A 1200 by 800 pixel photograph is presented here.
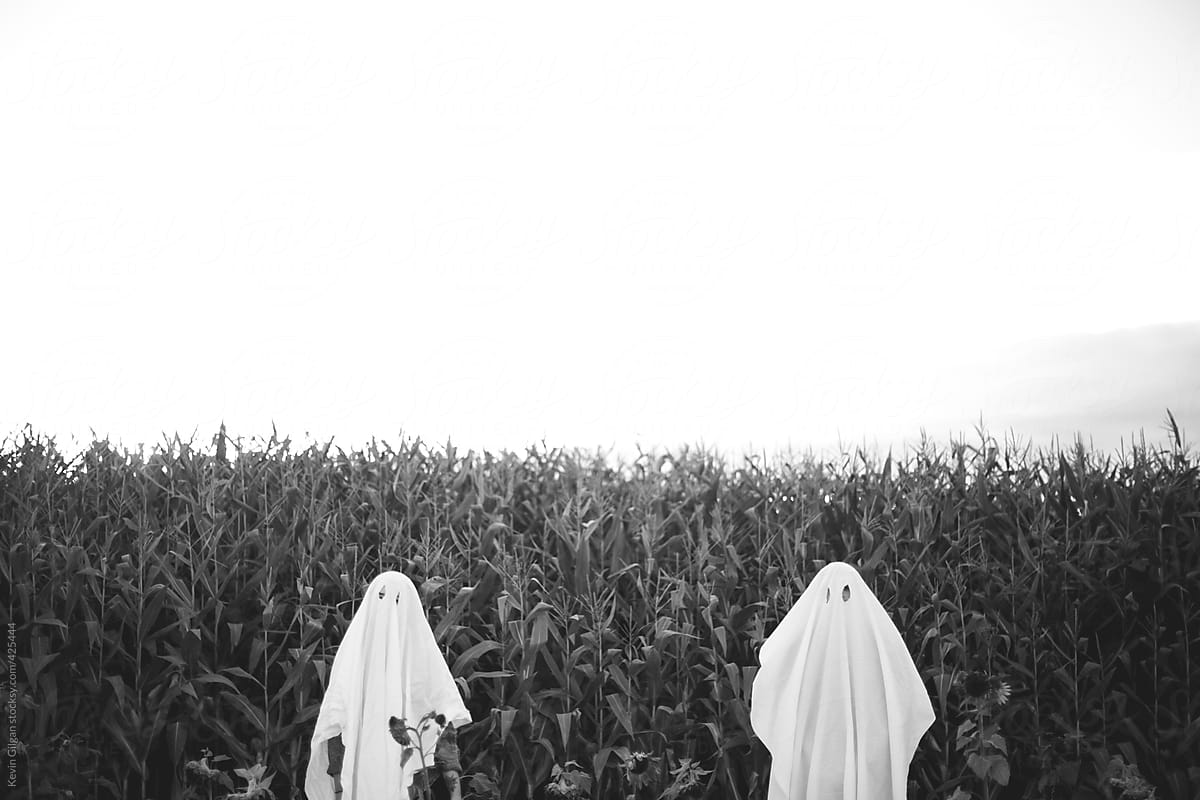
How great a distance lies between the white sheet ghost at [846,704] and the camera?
12.8 ft

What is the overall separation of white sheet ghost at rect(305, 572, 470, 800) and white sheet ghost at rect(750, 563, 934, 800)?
57.0 inches

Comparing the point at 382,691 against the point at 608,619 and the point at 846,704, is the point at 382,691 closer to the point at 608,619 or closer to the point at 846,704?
the point at 608,619

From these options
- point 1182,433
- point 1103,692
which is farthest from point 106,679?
point 1182,433

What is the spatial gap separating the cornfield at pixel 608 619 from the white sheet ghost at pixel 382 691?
71 cm

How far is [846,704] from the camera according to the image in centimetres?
390

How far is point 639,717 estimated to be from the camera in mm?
4945

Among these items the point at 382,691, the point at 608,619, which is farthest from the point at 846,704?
the point at 382,691

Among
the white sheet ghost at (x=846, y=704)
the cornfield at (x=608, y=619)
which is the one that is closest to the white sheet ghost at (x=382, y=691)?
the cornfield at (x=608, y=619)

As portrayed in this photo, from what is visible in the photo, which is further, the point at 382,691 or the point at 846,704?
the point at 382,691

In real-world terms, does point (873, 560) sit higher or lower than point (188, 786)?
higher

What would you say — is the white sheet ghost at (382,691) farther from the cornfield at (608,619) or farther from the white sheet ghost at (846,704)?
the white sheet ghost at (846,704)

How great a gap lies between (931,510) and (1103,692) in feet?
4.48

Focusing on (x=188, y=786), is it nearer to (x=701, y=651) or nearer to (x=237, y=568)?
(x=237, y=568)

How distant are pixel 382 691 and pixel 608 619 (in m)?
1.34
